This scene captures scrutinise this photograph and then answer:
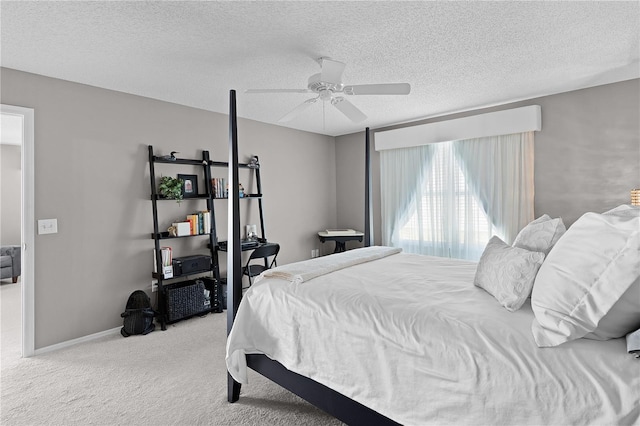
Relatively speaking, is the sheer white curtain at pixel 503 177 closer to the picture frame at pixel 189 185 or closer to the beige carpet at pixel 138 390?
the beige carpet at pixel 138 390

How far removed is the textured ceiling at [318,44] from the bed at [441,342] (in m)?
0.68

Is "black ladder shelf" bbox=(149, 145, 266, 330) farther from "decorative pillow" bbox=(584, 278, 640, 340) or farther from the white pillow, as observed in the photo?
"decorative pillow" bbox=(584, 278, 640, 340)

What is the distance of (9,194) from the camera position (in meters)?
6.69

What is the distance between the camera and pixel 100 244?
354cm

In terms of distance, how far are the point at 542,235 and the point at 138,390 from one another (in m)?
2.76

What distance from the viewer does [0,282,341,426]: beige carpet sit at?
2.15 meters

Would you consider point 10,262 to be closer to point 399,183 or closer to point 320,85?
point 320,85

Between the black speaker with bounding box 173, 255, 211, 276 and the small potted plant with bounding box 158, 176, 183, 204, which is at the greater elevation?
the small potted plant with bounding box 158, 176, 183, 204

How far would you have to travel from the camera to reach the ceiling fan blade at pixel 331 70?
7.89 ft

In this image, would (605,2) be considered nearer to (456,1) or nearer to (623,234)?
(456,1)

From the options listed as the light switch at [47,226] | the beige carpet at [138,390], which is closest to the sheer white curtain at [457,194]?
the beige carpet at [138,390]

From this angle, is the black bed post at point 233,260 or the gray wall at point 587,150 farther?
the gray wall at point 587,150

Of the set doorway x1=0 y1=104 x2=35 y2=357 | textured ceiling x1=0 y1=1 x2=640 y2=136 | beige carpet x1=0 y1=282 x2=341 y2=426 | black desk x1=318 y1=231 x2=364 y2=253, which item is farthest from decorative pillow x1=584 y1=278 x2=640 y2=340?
black desk x1=318 y1=231 x2=364 y2=253

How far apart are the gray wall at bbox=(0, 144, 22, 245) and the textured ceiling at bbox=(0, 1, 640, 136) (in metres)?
4.93
